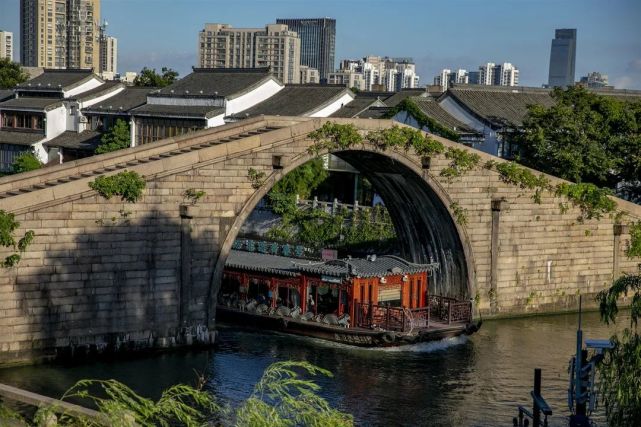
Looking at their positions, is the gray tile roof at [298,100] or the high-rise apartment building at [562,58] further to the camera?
the high-rise apartment building at [562,58]

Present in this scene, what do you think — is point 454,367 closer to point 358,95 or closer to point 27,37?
point 358,95

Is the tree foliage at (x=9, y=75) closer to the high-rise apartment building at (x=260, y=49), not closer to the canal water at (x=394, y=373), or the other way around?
the canal water at (x=394, y=373)

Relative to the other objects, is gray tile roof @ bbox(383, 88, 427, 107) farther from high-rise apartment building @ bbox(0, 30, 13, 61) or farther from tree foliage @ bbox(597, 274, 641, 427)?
high-rise apartment building @ bbox(0, 30, 13, 61)

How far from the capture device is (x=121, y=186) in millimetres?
32531

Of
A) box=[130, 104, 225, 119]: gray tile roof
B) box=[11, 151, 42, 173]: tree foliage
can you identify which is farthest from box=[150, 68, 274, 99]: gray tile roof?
box=[11, 151, 42, 173]: tree foliage

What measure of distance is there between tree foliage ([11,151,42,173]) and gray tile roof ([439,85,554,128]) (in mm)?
23736

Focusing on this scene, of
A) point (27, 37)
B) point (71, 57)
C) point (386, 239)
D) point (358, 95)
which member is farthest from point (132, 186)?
point (27, 37)

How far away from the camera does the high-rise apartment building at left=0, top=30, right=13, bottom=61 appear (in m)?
189

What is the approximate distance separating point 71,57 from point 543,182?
125219 millimetres

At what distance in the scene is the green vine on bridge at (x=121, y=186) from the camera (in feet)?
106

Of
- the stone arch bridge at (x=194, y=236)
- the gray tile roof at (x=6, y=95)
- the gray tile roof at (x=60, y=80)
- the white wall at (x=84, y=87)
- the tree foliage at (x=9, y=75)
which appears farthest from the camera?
the tree foliage at (x=9, y=75)

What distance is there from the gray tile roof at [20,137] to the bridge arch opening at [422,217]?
3486cm

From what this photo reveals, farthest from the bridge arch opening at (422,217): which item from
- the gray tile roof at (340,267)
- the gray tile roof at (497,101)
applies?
the gray tile roof at (497,101)

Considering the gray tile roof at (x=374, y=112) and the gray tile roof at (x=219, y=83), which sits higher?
the gray tile roof at (x=219, y=83)
